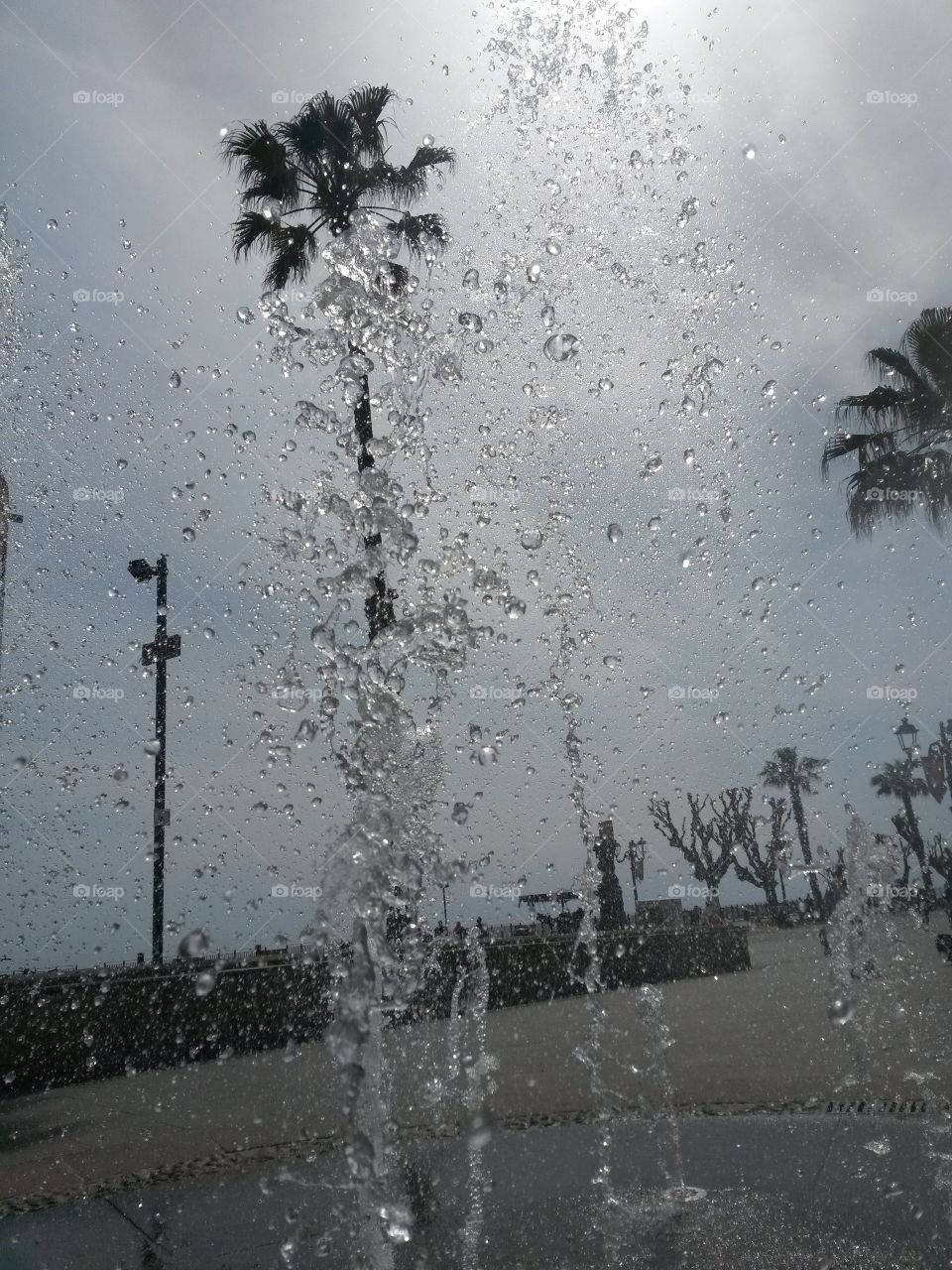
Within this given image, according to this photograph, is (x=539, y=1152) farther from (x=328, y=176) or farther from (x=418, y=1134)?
(x=328, y=176)

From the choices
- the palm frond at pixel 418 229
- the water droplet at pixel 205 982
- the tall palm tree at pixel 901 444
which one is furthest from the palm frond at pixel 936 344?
the water droplet at pixel 205 982

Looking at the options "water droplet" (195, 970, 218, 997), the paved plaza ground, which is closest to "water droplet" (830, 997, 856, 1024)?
the paved plaza ground

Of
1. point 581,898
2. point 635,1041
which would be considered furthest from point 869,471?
point 635,1041

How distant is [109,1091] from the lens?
711 cm

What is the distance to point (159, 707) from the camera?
12.0 metres

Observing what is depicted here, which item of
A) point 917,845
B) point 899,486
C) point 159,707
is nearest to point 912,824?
point 917,845

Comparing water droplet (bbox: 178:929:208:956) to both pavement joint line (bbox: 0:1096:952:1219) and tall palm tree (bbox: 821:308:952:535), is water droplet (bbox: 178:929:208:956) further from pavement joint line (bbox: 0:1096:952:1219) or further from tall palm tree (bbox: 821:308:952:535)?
tall palm tree (bbox: 821:308:952:535)

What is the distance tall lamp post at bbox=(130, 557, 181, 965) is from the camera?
35.1 ft

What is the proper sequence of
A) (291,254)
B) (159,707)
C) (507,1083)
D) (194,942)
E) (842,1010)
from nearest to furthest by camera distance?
1. (194,942)
2. (507,1083)
3. (842,1010)
4. (291,254)
5. (159,707)

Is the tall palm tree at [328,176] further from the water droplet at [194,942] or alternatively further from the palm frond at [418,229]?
the water droplet at [194,942]

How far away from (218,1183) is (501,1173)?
4.23ft

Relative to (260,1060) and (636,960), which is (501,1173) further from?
(636,960)

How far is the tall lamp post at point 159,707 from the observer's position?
35.1 feet

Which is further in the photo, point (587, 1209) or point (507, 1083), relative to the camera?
point (507, 1083)
